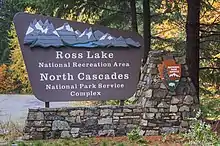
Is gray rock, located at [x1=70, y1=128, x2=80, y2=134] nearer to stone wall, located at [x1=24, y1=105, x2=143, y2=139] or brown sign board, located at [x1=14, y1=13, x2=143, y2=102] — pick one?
stone wall, located at [x1=24, y1=105, x2=143, y2=139]

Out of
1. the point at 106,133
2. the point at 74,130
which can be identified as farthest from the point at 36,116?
the point at 106,133

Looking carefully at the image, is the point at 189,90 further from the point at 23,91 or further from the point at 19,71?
the point at 23,91

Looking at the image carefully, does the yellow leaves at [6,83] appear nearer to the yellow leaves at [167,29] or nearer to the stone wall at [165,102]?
the yellow leaves at [167,29]

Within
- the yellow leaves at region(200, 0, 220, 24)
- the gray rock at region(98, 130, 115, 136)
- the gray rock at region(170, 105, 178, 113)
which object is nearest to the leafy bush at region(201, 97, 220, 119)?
the gray rock at region(170, 105, 178, 113)

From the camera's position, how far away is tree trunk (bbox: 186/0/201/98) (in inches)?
341

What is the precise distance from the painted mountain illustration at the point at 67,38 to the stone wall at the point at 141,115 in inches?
32.6

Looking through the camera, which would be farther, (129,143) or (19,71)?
(19,71)

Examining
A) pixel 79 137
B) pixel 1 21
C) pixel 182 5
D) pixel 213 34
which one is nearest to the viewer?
pixel 79 137

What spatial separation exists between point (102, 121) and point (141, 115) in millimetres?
765

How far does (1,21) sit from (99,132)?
17827 millimetres

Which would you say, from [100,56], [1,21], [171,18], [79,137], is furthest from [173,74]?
[1,21]

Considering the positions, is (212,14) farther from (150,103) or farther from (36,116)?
(36,116)

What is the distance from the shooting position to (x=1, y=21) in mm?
24031

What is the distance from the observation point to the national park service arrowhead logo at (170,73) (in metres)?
7.80
